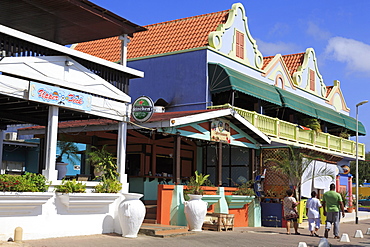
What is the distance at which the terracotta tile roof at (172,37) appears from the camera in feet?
79.1

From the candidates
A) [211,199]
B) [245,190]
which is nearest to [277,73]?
[245,190]

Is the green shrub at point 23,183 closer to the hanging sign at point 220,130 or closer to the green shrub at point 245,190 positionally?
the hanging sign at point 220,130

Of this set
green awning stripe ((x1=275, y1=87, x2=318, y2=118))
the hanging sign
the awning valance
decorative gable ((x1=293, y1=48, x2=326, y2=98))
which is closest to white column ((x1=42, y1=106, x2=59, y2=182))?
the hanging sign

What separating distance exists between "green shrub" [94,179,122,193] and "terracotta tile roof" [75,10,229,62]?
35.3 feet

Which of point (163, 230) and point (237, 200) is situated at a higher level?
point (237, 200)

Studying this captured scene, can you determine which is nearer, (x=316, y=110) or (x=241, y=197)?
(x=241, y=197)

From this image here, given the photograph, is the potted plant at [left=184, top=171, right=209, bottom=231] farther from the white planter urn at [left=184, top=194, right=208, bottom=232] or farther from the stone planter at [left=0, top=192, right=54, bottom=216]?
the stone planter at [left=0, top=192, right=54, bottom=216]

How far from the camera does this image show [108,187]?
46.5 ft

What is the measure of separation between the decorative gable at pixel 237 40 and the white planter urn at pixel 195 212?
9.20 metres

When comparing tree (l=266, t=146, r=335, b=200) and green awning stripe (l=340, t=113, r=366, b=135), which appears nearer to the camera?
tree (l=266, t=146, r=335, b=200)

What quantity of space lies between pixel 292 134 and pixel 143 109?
43.3 feet

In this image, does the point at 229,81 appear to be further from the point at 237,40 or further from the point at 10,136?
the point at 10,136

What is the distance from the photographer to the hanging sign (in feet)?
61.7

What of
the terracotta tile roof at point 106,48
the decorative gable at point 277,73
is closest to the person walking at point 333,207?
the decorative gable at point 277,73
